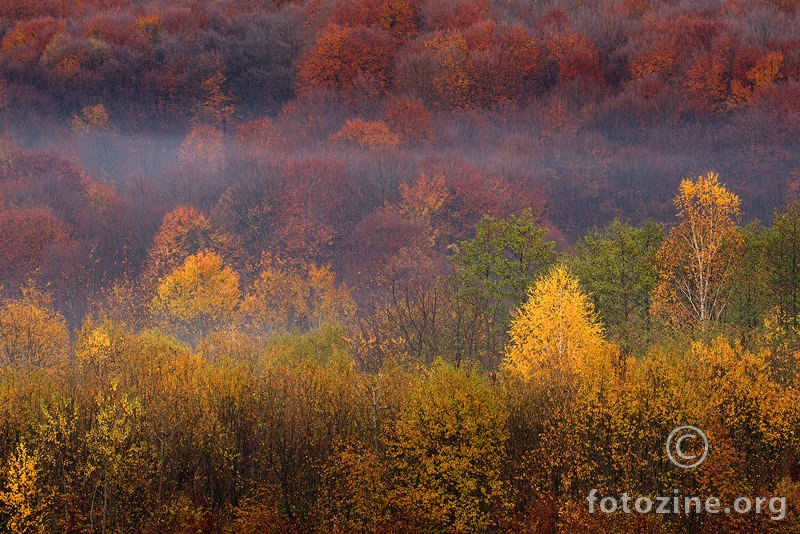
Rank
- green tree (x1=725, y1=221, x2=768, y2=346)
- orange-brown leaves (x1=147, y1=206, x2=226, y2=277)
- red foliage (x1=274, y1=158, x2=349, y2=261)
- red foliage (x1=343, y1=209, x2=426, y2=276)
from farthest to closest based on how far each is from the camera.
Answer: red foliage (x1=274, y1=158, x2=349, y2=261), orange-brown leaves (x1=147, y1=206, x2=226, y2=277), red foliage (x1=343, y1=209, x2=426, y2=276), green tree (x1=725, y1=221, x2=768, y2=346)

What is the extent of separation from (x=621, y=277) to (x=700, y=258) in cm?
578

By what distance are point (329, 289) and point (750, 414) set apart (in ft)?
266

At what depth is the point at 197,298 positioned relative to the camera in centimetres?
11919

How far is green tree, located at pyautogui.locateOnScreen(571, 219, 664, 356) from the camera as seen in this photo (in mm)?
72062

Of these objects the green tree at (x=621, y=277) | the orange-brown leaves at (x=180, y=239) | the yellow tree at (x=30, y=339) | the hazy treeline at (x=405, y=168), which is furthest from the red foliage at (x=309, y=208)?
the green tree at (x=621, y=277)

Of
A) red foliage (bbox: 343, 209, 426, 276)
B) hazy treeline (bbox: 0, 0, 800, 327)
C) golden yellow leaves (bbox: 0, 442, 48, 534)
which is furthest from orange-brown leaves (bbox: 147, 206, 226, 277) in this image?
golden yellow leaves (bbox: 0, 442, 48, 534)

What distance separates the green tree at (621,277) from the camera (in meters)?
72.1

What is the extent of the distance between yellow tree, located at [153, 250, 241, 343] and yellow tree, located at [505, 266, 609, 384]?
6200 cm

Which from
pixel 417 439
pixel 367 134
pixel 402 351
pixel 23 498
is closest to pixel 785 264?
pixel 402 351

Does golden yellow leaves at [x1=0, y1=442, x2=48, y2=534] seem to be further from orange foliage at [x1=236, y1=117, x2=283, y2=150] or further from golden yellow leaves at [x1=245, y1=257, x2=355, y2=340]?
orange foliage at [x1=236, y1=117, x2=283, y2=150]

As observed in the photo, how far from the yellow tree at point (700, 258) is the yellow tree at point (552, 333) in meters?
12.0

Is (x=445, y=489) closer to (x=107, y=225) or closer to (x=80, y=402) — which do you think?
(x=80, y=402)

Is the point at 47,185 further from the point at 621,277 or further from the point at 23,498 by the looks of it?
the point at 23,498

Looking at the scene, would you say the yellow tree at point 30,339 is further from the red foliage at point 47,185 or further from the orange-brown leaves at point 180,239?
the red foliage at point 47,185
